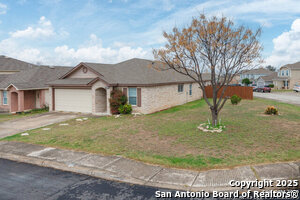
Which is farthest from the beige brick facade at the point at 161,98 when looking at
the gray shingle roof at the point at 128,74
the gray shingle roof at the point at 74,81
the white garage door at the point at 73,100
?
the gray shingle roof at the point at 74,81

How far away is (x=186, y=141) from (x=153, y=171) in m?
3.62

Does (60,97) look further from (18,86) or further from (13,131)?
(13,131)

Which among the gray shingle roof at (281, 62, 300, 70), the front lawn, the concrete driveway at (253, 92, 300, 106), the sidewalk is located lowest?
the sidewalk

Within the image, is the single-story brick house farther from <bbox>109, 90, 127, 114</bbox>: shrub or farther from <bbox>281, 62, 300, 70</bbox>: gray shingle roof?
<bbox>109, 90, 127, 114</bbox>: shrub

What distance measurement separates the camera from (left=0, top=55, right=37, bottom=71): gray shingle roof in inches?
1500

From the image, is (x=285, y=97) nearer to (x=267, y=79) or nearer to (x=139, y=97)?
(x=139, y=97)

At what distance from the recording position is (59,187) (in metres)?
6.61

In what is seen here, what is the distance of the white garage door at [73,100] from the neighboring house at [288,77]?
5303cm

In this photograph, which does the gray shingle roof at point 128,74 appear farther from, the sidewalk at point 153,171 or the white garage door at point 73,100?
the sidewalk at point 153,171

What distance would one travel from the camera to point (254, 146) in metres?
9.62

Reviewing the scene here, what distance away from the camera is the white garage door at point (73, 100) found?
2108 centimetres

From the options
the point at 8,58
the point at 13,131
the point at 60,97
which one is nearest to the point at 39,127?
the point at 13,131

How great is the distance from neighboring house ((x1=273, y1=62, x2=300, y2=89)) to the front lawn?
4747 cm

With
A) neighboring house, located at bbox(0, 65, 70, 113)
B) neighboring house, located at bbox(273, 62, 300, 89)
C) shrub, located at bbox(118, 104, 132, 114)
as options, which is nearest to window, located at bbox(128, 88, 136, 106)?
shrub, located at bbox(118, 104, 132, 114)
